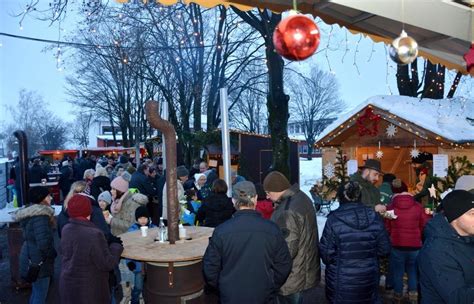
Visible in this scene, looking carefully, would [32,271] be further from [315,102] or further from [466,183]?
[315,102]

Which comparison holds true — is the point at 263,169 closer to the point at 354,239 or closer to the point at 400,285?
the point at 400,285

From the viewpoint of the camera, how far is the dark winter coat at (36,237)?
468 cm

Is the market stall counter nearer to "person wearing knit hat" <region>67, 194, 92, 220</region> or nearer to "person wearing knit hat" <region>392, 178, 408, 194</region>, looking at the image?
"person wearing knit hat" <region>67, 194, 92, 220</region>

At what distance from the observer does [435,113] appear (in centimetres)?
919

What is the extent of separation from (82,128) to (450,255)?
66024mm

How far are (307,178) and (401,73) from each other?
1379 cm

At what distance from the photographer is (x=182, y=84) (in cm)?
1908

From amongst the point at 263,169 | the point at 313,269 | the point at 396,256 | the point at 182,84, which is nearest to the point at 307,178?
the point at 263,169

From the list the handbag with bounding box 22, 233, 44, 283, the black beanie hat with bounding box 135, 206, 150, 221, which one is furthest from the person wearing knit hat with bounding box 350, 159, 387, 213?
the handbag with bounding box 22, 233, 44, 283

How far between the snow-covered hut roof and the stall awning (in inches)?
159

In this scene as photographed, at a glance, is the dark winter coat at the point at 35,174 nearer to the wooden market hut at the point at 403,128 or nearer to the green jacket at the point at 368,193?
the wooden market hut at the point at 403,128

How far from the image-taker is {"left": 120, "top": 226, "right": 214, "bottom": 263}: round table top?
4.34m

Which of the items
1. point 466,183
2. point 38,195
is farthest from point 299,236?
point 38,195

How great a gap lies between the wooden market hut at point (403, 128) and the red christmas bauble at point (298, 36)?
6551 mm
